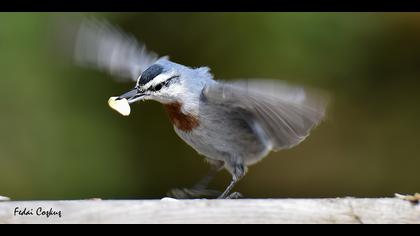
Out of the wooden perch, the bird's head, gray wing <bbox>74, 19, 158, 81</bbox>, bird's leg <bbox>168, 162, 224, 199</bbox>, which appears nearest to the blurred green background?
gray wing <bbox>74, 19, 158, 81</bbox>

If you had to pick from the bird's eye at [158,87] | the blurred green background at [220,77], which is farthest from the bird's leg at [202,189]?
the blurred green background at [220,77]

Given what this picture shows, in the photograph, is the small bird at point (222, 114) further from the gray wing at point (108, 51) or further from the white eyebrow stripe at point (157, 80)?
the gray wing at point (108, 51)

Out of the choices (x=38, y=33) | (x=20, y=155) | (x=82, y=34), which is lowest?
(x=20, y=155)

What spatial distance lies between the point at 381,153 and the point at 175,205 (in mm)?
3779

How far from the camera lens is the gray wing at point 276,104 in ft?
11.0

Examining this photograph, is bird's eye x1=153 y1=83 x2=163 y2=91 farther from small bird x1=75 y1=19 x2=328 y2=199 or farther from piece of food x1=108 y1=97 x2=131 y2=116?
piece of food x1=108 y1=97 x2=131 y2=116

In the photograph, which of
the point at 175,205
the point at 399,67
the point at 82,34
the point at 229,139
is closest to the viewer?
the point at 175,205

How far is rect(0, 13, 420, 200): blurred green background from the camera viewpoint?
568 centimetres

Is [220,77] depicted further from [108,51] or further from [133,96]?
[133,96]

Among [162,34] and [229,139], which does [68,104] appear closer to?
[162,34]

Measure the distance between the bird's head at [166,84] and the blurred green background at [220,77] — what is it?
1.80 m

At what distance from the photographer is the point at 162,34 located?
6211 mm

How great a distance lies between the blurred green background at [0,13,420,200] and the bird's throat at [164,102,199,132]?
6.12 feet
